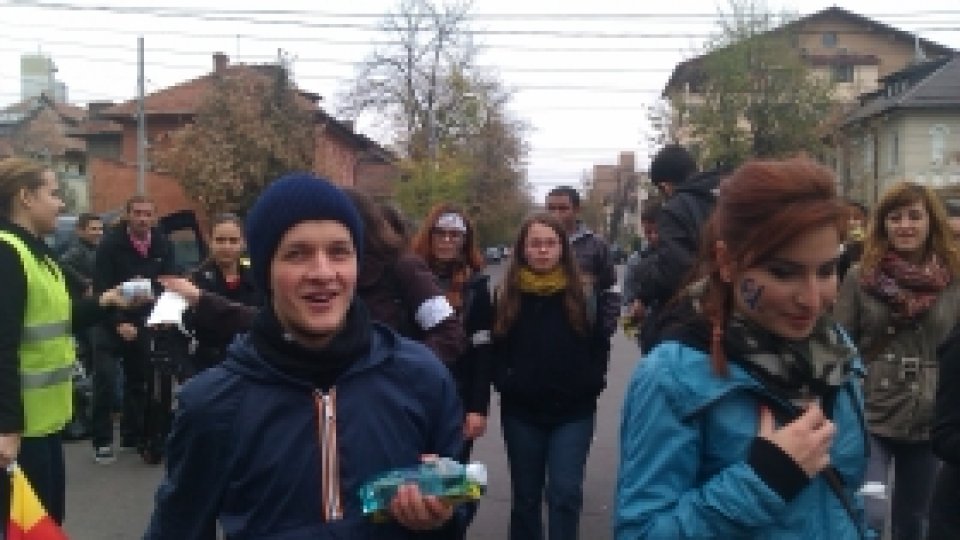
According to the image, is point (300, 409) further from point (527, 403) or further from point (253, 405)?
point (527, 403)

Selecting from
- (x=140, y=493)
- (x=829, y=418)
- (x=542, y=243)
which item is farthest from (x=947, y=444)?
(x=140, y=493)

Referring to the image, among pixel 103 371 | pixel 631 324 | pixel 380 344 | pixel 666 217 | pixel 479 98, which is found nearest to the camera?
pixel 380 344

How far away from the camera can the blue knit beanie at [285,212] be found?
6.97 ft

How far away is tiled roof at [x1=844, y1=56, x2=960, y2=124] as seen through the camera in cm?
4656

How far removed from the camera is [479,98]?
48.3m

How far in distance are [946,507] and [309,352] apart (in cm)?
210

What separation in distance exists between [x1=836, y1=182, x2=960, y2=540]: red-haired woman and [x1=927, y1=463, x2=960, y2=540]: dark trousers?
156 centimetres

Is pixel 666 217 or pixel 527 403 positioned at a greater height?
pixel 666 217

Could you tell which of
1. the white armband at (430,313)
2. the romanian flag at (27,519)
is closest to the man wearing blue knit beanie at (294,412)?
the romanian flag at (27,519)

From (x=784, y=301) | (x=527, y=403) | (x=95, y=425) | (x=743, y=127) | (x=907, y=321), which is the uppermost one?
(x=743, y=127)

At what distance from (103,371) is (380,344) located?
270 inches

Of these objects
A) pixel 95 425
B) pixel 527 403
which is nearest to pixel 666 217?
pixel 527 403

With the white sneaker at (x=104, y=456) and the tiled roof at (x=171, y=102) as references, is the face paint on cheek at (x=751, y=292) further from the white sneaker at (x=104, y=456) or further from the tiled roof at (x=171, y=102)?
the tiled roof at (x=171, y=102)

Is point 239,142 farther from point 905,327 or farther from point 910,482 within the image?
point 910,482
